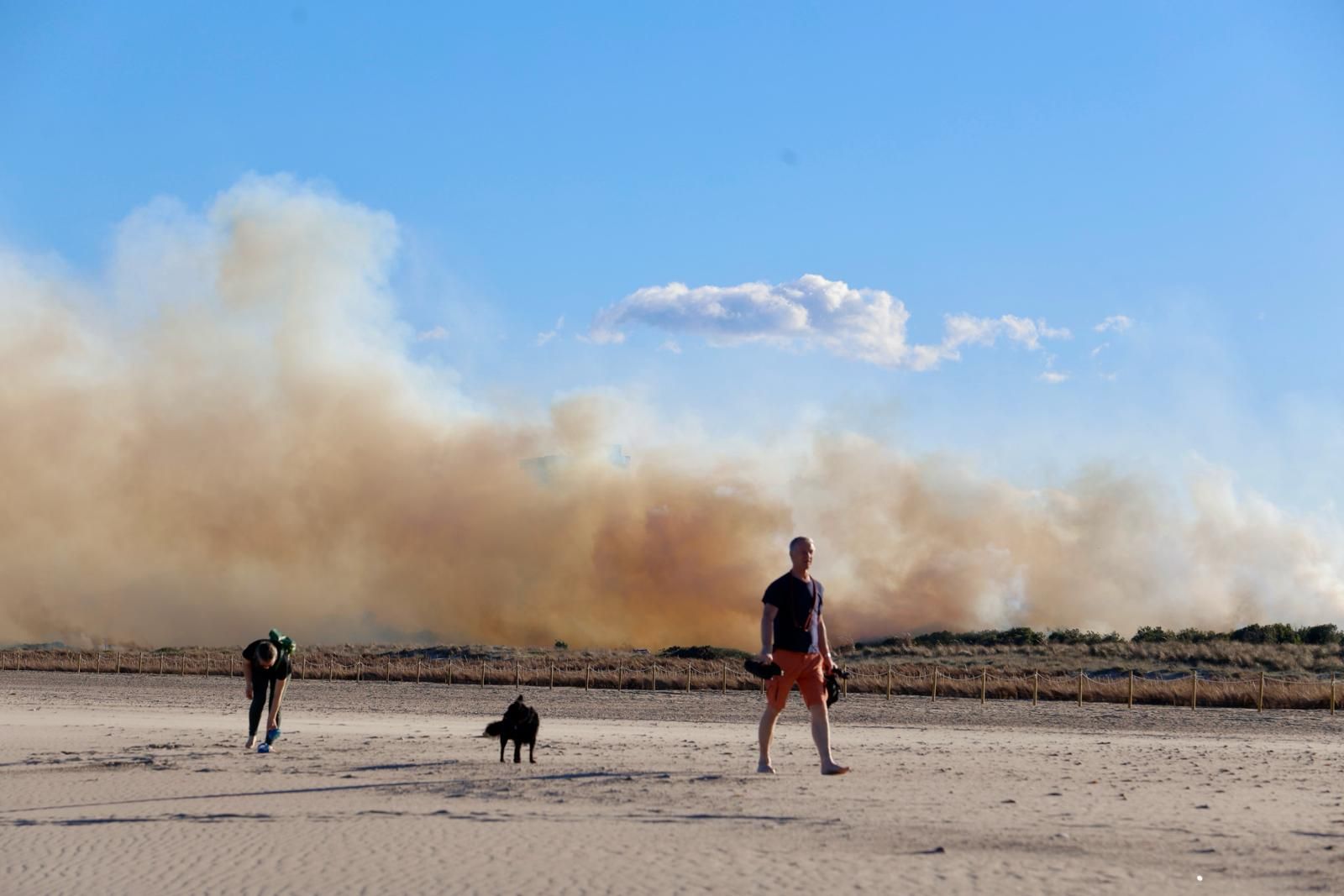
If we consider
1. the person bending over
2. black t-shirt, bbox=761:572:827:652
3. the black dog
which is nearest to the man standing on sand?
black t-shirt, bbox=761:572:827:652

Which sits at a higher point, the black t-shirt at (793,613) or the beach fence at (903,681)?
the black t-shirt at (793,613)

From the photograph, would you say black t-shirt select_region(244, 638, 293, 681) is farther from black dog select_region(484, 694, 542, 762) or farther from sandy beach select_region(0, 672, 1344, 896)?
black dog select_region(484, 694, 542, 762)

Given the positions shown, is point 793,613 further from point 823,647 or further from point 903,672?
point 903,672

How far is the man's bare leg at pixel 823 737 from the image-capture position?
13.2 meters

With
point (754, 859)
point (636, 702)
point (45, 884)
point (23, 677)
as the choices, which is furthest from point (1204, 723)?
point (23, 677)

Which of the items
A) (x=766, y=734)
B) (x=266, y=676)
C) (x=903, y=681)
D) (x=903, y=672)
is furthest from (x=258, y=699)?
(x=903, y=672)

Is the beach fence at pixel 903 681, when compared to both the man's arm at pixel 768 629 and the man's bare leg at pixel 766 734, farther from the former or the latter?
the man's arm at pixel 768 629

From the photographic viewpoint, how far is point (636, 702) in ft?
128

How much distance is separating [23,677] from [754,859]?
55431 millimetres

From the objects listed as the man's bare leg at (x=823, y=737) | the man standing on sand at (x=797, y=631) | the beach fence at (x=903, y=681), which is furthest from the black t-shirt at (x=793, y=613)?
the beach fence at (x=903, y=681)

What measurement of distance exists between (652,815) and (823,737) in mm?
2424

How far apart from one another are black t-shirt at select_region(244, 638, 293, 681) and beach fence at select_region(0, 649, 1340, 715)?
82.9ft

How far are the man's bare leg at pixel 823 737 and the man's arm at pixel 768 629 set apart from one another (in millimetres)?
729

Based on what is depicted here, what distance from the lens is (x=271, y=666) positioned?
1781cm
